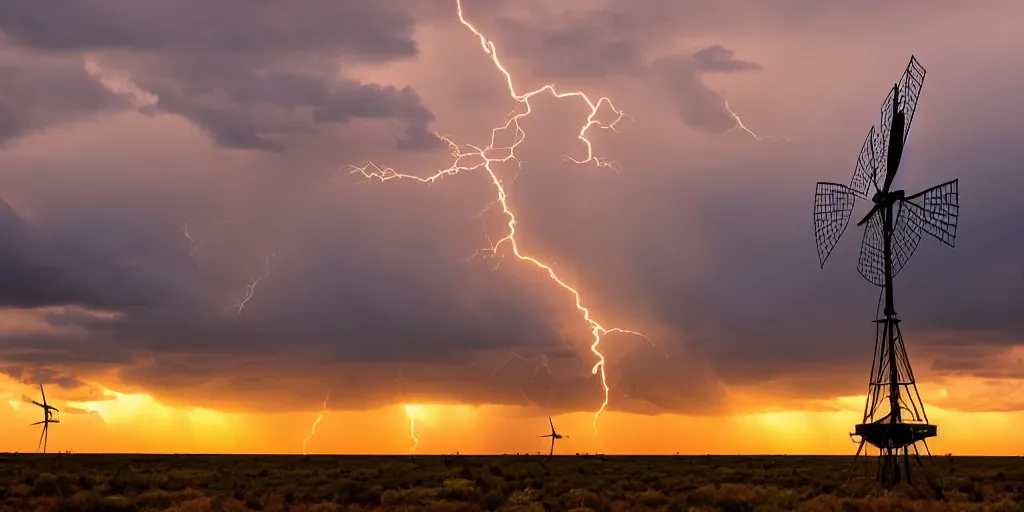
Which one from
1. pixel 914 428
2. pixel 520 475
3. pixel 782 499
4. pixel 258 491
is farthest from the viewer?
pixel 520 475

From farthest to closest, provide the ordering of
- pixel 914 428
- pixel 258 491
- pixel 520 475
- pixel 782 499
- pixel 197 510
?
pixel 520 475
pixel 258 491
pixel 782 499
pixel 914 428
pixel 197 510

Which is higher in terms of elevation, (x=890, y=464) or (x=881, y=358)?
(x=881, y=358)

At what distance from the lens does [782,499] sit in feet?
172

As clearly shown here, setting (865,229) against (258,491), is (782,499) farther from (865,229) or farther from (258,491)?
(258,491)

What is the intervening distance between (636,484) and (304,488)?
21999 mm

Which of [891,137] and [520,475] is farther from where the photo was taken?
[520,475]

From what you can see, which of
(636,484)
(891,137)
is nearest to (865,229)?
(891,137)

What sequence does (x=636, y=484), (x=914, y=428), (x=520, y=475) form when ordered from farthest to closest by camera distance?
(x=520, y=475), (x=636, y=484), (x=914, y=428)

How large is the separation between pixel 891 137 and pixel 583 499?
2345cm

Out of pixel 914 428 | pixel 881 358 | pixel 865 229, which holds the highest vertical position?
pixel 865 229

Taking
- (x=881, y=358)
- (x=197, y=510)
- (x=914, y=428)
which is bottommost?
(x=197, y=510)

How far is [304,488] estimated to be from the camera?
60375mm

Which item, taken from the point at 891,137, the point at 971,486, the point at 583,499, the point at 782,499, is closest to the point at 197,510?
the point at 583,499

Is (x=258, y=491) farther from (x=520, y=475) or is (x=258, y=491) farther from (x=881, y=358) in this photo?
(x=881, y=358)
